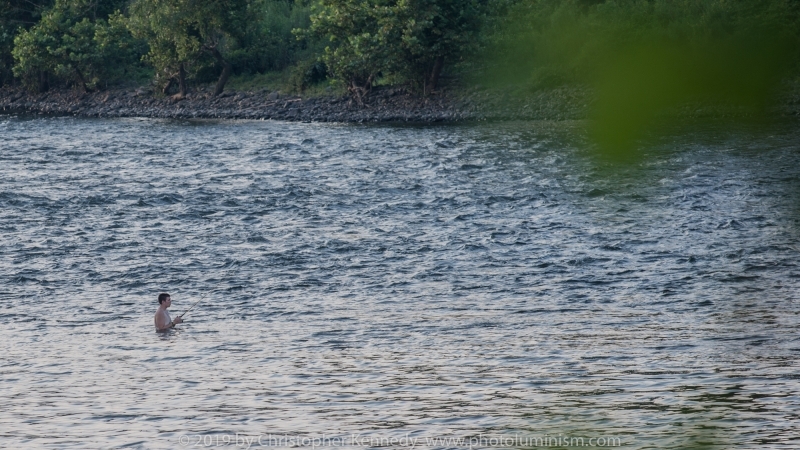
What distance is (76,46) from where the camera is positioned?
203 ft

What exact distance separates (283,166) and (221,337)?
2120cm

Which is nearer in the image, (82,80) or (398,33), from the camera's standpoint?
(398,33)

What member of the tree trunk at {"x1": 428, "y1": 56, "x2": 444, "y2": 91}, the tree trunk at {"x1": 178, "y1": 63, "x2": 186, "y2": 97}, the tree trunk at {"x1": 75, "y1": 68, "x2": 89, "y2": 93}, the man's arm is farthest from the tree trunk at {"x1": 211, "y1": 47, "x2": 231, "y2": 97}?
the man's arm

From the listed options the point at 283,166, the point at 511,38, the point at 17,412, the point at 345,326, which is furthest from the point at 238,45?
the point at 511,38

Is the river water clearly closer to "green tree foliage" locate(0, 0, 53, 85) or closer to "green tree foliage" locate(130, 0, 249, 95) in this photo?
"green tree foliage" locate(130, 0, 249, 95)

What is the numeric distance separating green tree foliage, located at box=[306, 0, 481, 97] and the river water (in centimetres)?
1540

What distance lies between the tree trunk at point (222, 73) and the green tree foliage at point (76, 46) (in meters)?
6.33

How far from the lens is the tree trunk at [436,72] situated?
5397 cm

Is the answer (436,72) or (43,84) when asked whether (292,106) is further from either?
(43,84)

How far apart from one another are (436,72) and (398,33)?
377 cm

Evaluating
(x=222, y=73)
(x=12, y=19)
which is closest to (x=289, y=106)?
(x=222, y=73)

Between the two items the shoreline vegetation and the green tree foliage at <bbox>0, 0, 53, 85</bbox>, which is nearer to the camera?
the shoreline vegetation

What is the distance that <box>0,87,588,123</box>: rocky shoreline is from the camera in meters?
50.8

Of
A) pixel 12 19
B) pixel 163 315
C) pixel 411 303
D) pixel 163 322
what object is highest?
pixel 12 19
